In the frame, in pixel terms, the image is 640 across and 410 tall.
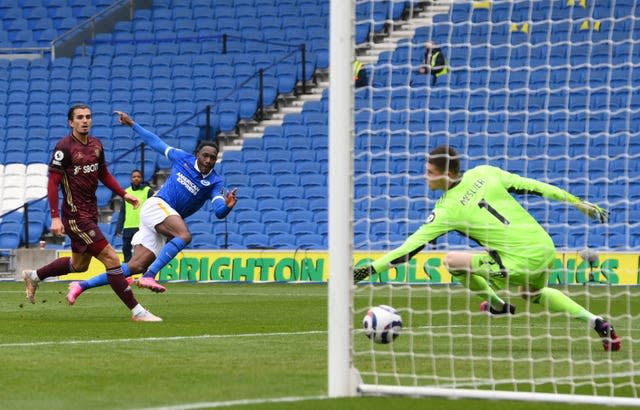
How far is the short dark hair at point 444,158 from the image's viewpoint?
346 inches

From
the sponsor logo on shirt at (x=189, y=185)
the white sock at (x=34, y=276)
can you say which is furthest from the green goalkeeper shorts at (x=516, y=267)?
the white sock at (x=34, y=276)

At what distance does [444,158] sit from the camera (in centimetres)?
930

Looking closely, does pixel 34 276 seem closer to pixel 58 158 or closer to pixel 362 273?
pixel 58 158

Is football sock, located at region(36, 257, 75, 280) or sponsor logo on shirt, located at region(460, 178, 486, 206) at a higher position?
sponsor logo on shirt, located at region(460, 178, 486, 206)

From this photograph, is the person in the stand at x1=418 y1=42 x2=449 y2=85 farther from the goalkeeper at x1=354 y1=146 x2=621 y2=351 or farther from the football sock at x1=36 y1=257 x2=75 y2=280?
the football sock at x1=36 y1=257 x2=75 y2=280

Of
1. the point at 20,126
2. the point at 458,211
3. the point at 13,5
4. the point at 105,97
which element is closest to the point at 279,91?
the point at 105,97

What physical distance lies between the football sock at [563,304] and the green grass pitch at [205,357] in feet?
0.86

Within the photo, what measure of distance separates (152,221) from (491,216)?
5.40 metres

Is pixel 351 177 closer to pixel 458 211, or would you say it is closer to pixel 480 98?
pixel 458 211

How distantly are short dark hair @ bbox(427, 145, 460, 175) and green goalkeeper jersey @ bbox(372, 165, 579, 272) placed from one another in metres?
0.18

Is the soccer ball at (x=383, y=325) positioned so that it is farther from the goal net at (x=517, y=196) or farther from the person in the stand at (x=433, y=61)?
the person in the stand at (x=433, y=61)

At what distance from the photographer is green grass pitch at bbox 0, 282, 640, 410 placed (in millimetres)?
6863

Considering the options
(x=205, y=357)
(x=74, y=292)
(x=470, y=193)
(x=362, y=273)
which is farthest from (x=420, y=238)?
(x=74, y=292)

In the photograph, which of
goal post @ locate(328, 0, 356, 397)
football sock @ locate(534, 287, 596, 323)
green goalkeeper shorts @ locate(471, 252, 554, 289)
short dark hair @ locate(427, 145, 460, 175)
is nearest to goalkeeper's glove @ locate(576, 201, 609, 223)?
green goalkeeper shorts @ locate(471, 252, 554, 289)
